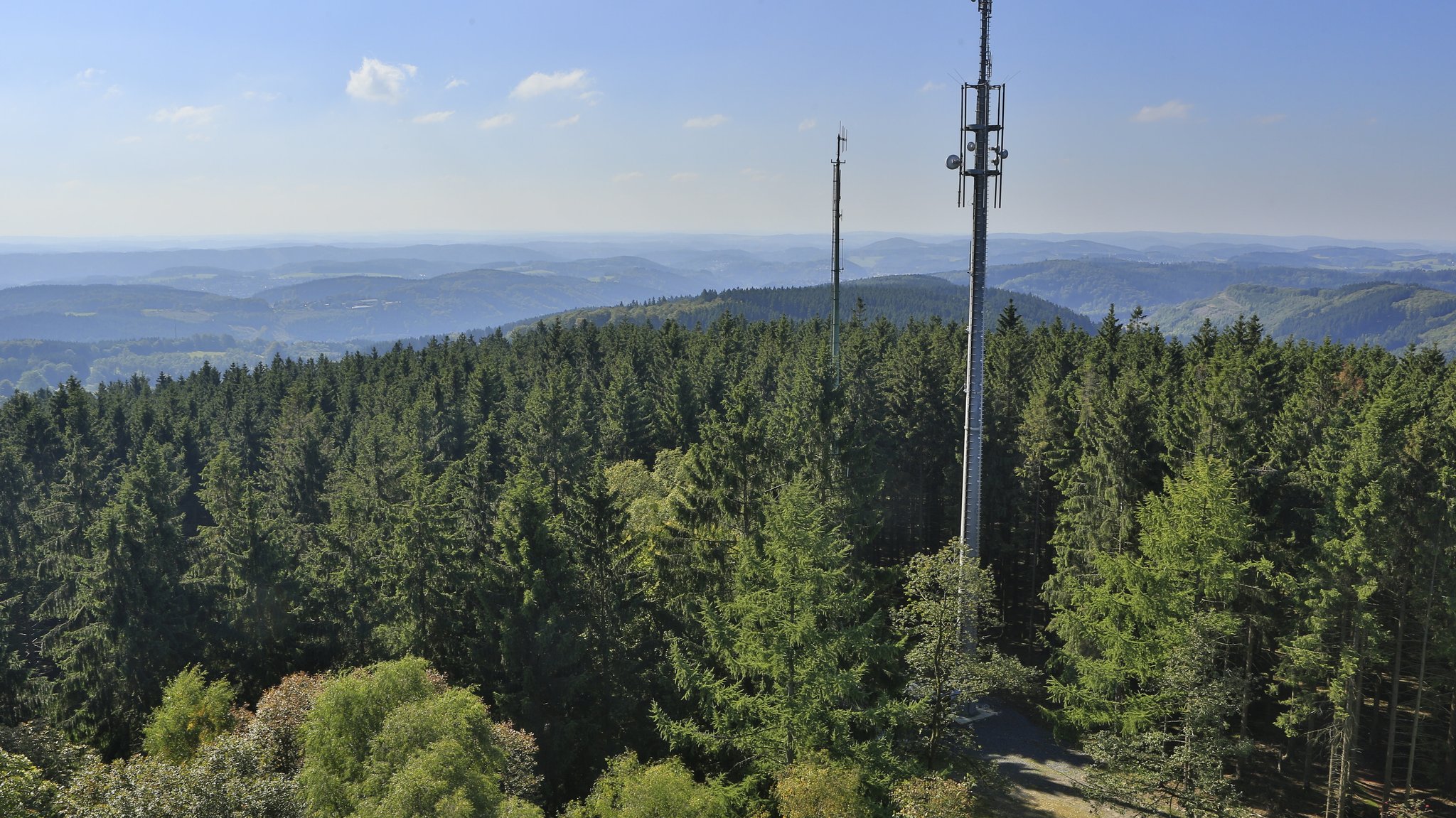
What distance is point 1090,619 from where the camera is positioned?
1265 inches

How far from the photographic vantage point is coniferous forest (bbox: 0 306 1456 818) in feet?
72.3

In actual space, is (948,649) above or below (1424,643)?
above

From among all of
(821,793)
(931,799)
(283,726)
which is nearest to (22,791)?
(283,726)

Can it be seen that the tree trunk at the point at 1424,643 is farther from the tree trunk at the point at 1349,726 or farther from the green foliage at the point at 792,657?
the green foliage at the point at 792,657

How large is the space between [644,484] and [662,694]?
15305mm

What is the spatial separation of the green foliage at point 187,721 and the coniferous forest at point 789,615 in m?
0.14

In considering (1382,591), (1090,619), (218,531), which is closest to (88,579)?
(218,531)

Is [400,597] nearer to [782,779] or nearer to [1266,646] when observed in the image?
[782,779]

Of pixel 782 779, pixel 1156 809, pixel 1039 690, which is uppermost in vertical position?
pixel 782 779

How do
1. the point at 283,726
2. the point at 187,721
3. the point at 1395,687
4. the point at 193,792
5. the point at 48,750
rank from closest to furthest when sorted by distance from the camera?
the point at 193,792
the point at 48,750
the point at 283,726
the point at 187,721
the point at 1395,687

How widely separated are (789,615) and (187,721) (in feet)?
68.8

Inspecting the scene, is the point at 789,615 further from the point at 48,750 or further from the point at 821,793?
the point at 48,750

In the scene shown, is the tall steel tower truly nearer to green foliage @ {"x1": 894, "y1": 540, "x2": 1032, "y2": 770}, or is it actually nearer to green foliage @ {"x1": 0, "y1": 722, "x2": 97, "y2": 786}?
green foliage @ {"x1": 894, "y1": 540, "x2": 1032, "y2": 770}

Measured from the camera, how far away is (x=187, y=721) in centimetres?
2753
